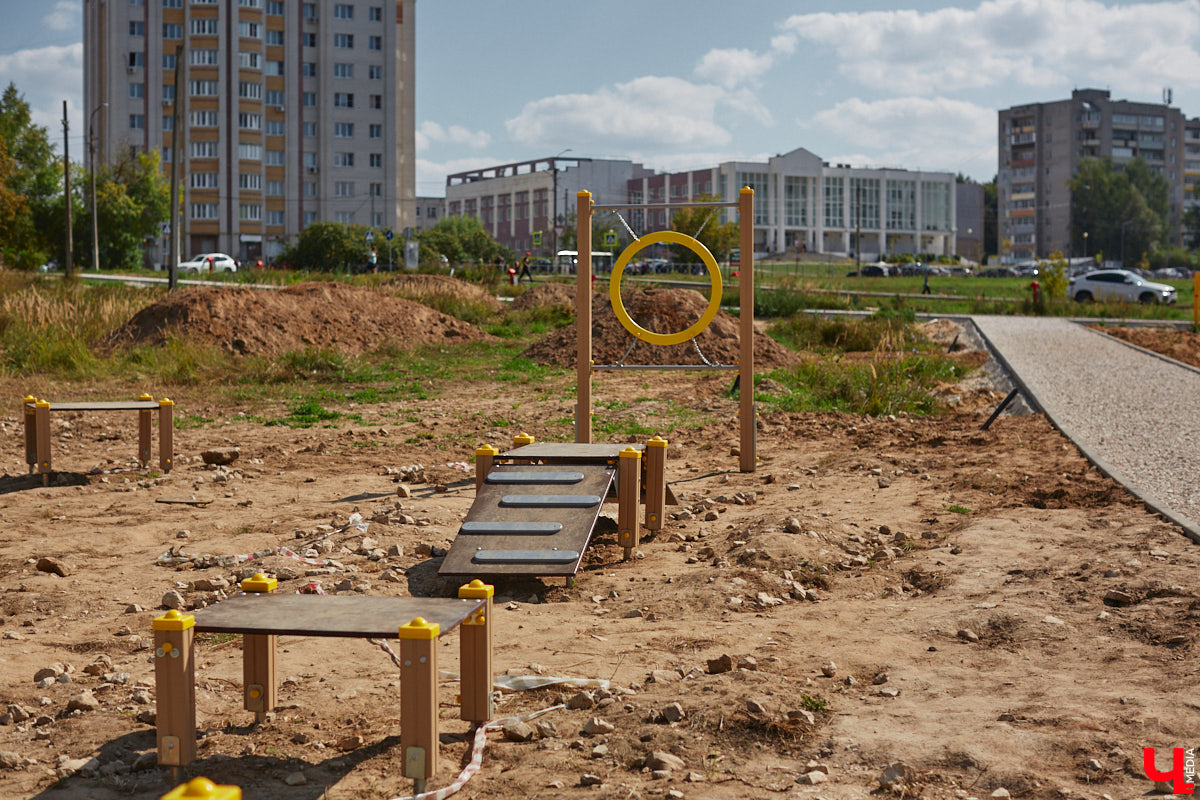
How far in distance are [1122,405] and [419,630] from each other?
38.5 ft

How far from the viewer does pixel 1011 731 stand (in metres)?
3.90

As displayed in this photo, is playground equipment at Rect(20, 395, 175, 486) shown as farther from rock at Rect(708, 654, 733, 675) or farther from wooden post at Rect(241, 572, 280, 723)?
rock at Rect(708, 654, 733, 675)

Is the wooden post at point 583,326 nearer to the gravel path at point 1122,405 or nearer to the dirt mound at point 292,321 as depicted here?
the gravel path at point 1122,405

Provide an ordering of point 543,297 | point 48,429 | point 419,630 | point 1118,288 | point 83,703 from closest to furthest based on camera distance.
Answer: point 419,630 < point 83,703 < point 48,429 < point 543,297 < point 1118,288

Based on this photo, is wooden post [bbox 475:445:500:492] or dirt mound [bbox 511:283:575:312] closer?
wooden post [bbox 475:445:500:492]

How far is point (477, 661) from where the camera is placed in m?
4.06

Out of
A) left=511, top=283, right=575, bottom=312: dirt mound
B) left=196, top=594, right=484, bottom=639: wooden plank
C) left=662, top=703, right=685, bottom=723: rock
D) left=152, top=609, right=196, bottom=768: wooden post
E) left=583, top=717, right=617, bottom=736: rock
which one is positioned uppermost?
left=511, top=283, right=575, bottom=312: dirt mound

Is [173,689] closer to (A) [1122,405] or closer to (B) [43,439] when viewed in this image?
(B) [43,439]

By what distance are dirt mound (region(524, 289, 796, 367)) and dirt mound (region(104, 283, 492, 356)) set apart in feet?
12.0

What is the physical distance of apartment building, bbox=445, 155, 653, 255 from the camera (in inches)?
4530

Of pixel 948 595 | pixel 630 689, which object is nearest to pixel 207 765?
pixel 630 689

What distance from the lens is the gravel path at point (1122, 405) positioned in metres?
8.41

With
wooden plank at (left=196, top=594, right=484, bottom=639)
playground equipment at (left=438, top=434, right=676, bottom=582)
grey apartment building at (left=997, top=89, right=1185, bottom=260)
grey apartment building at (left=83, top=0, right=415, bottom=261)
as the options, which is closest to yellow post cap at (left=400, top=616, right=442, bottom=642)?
wooden plank at (left=196, top=594, right=484, bottom=639)

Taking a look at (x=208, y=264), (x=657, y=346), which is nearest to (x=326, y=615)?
(x=657, y=346)
